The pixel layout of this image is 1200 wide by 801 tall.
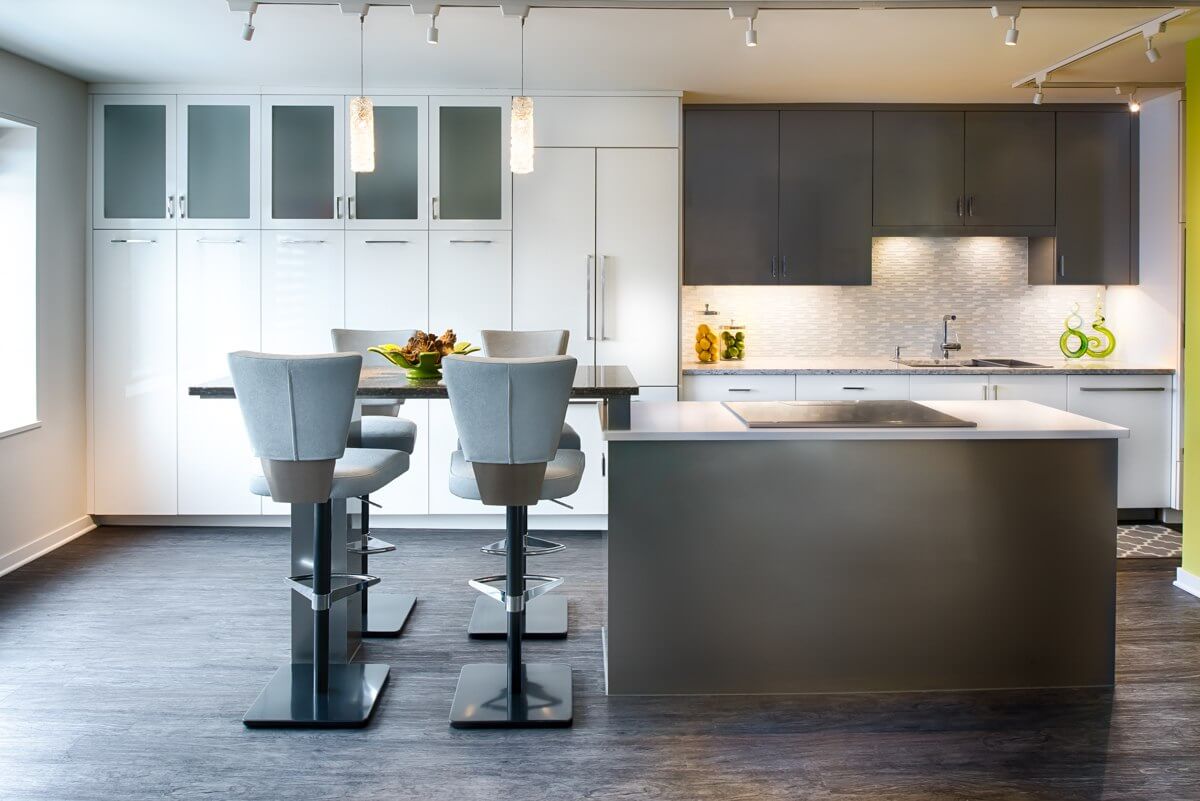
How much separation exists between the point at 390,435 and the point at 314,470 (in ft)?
2.92

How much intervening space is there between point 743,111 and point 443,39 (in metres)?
1.99

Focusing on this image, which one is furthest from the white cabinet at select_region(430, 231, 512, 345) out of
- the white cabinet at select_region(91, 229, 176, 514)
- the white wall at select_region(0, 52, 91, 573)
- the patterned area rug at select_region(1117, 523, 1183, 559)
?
the patterned area rug at select_region(1117, 523, 1183, 559)

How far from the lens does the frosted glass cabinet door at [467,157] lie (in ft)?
17.8

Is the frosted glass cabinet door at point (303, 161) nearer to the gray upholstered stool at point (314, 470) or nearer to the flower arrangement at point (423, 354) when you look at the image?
the flower arrangement at point (423, 354)

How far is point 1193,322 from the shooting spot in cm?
436

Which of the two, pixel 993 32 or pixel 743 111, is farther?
pixel 743 111

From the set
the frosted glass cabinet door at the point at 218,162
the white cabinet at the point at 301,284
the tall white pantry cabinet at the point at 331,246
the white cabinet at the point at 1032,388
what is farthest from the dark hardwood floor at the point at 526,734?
the frosted glass cabinet door at the point at 218,162

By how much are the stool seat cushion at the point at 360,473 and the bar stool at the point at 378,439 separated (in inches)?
12.7

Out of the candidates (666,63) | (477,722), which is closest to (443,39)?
(666,63)

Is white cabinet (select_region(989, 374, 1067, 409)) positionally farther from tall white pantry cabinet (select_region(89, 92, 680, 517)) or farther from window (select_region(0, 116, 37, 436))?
window (select_region(0, 116, 37, 436))

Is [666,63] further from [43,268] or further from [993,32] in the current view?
[43,268]

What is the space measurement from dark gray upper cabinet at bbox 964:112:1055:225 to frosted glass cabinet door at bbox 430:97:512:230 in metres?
2.68

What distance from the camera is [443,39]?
4.49 metres

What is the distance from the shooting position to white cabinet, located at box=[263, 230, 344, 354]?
545 centimetres
